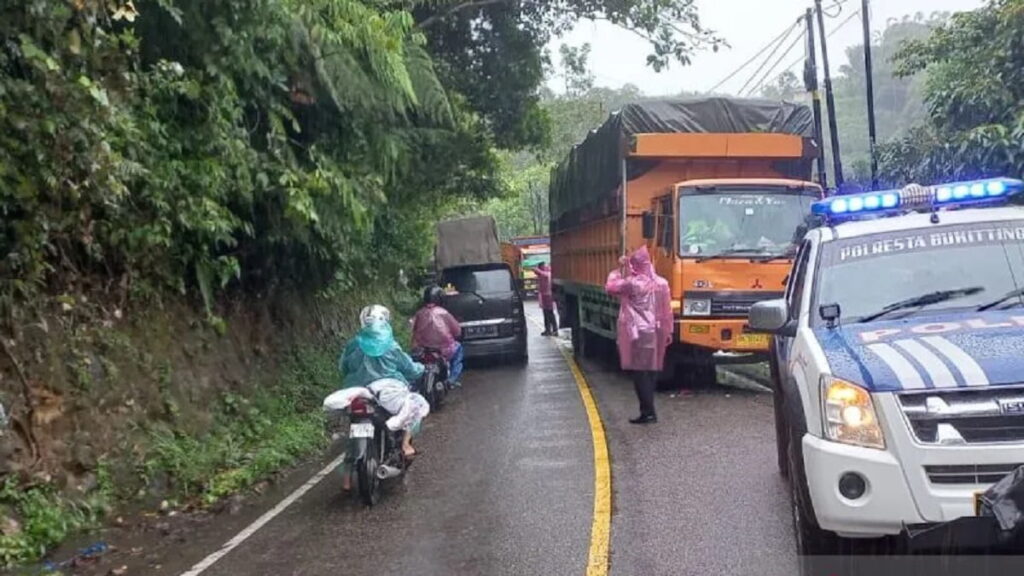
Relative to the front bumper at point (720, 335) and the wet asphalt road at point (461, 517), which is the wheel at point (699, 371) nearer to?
the front bumper at point (720, 335)

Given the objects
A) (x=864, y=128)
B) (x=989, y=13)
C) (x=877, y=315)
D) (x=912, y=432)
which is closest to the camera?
(x=912, y=432)

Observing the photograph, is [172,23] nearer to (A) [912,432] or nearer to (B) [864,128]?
(A) [912,432]

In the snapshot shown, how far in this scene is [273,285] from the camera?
1358cm

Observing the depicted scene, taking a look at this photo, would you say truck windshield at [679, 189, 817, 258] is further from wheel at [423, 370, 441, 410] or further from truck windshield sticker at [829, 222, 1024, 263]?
truck windshield sticker at [829, 222, 1024, 263]

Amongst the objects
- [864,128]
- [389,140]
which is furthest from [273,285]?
[864,128]

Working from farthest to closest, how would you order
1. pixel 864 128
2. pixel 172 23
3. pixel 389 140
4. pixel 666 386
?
pixel 864 128 → pixel 666 386 → pixel 389 140 → pixel 172 23

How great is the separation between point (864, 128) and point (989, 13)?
1195 inches

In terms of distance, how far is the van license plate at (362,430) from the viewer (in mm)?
7844

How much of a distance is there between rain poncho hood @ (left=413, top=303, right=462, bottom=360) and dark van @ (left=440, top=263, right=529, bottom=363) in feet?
13.7

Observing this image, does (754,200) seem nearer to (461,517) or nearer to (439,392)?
(439,392)

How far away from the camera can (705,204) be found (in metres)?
12.9

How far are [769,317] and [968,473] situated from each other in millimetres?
1617

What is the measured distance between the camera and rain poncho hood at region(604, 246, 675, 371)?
33.7 ft

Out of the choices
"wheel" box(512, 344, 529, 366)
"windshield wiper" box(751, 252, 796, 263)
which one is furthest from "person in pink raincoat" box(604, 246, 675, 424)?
"wheel" box(512, 344, 529, 366)
